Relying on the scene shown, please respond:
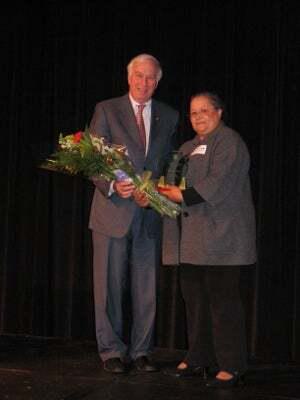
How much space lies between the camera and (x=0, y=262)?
468 cm

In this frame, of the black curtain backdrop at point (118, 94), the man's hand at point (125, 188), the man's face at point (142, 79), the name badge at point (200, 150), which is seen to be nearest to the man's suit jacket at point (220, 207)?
the name badge at point (200, 150)

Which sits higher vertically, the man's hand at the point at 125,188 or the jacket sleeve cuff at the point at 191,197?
the man's hand at the point at 125,188

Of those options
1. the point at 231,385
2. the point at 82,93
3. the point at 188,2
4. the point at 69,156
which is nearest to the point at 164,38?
the point at 188,2

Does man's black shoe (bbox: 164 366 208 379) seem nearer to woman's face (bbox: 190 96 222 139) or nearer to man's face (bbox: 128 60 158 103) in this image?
woman's face (bbox: 190 96 222 139)

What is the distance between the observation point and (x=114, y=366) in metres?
3.26

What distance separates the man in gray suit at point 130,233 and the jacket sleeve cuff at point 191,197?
288 mm

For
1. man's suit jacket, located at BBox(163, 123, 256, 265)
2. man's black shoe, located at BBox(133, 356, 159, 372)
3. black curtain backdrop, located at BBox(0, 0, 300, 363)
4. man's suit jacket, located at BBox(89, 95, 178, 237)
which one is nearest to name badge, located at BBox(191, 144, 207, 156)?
man's suit jacket, located at BBox(163, 123, 256, 265)

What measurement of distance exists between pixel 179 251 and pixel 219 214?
0.96 ft

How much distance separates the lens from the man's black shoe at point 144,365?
129 inches

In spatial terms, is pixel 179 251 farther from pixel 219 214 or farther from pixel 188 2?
pixel 188 2

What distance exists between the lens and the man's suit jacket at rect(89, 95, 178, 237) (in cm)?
327

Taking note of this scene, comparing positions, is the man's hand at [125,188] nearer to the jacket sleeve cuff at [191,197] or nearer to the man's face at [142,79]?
the jacket sleeve cuff at [191,197]

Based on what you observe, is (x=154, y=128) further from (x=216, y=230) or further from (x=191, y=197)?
(x=216, y=230)

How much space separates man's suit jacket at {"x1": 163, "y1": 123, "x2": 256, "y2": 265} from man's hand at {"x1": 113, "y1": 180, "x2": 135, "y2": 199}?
0.26 meters
